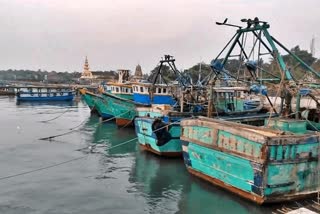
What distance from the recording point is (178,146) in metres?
16.7

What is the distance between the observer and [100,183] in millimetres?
13336

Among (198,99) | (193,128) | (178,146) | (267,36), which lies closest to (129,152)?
(178,146)

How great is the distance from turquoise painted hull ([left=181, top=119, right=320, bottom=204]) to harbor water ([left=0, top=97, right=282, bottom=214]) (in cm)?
56

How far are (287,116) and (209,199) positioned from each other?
434 centimetres

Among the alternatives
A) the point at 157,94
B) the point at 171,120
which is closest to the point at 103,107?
the point at 157,94

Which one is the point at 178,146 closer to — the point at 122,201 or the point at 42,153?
the point at 122,201

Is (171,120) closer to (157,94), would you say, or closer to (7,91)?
(157,94)

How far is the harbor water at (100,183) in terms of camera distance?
10.9 meters

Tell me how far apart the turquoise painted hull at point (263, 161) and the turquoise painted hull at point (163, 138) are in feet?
13.8

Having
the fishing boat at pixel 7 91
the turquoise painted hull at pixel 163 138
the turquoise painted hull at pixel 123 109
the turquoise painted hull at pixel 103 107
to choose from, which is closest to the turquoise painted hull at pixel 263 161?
the turquoise painted hull at pixel 163 138

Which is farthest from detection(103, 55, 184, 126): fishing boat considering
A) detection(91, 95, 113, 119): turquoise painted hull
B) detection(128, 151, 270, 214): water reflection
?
detection(128, 151, 270, 214): water reflection

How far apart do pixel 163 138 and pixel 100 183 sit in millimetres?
4037

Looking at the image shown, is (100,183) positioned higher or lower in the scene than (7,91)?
lower

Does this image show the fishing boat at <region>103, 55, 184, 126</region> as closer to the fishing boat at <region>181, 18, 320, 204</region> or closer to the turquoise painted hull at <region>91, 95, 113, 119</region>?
the turquoise painted hull at <region>91, 95, 113, 119</region>
